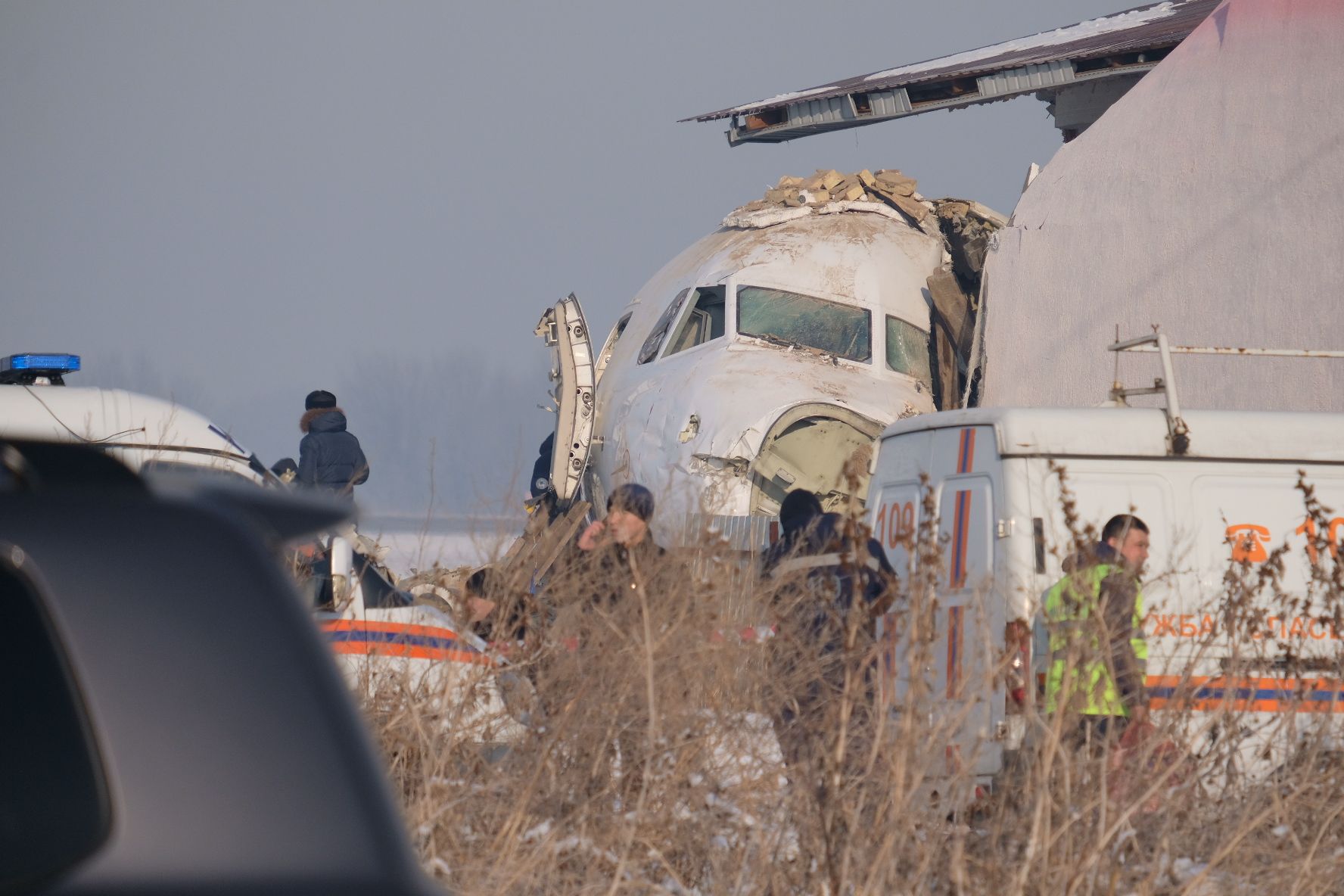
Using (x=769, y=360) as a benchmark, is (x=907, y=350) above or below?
above

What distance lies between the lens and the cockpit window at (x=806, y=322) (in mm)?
13289

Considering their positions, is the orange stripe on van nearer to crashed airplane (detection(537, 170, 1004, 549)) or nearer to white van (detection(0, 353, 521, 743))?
white van (detection(0, 353, 521, 743))

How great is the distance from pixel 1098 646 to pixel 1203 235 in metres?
6.77

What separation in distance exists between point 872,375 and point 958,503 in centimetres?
599

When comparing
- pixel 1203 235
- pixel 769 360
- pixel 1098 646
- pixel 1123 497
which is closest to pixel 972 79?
pixel 769 360

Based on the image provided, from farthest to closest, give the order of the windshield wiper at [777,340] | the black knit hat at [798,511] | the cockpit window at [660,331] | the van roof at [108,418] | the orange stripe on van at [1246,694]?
1. the cockpit window at [660,331]
2. the windshield wiper at [777,340]
3. the van roof at [108,418]
4. the black knit hat at [798,511]
5. the orange stripe on van at [1246,694]

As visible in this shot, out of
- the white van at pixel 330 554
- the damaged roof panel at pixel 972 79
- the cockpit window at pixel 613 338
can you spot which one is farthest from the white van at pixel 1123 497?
the damaged roof panel at pixel 972 79

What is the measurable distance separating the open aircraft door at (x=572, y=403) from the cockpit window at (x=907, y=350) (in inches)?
108

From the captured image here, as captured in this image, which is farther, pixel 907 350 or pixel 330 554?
pixel 907 350

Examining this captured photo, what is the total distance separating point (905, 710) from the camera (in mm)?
4336

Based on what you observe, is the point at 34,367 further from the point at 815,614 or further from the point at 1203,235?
the point at 1203,235

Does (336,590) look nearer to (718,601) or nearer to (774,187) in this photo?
(718,601)

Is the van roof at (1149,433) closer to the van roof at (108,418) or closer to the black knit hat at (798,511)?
the black knit hat at (798,511)

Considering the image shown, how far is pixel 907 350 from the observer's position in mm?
13477
